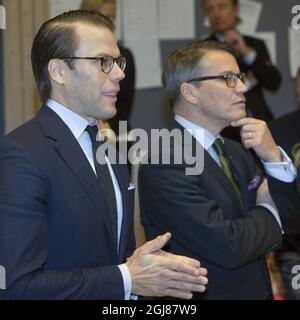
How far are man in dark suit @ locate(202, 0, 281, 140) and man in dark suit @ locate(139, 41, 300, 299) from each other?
1451 mm

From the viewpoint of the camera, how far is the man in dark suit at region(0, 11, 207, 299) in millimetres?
1534


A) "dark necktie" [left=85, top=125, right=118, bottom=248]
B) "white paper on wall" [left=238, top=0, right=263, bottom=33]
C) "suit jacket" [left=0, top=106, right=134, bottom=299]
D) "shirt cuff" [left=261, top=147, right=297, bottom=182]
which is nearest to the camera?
"suit jacket" [left=0, top=106, right=134, bottom=299]

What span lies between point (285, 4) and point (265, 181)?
2.39m

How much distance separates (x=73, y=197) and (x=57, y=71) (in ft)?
1.37

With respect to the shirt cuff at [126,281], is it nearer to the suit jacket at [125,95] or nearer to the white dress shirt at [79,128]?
the white dress shirt at [79,128]

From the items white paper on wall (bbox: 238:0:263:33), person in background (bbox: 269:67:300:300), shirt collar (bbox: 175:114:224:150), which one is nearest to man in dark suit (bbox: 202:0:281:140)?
white paper on wall (bbox: 238:0:263:33)

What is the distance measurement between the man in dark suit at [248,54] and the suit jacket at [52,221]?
2279 millimetres

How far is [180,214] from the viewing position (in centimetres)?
207

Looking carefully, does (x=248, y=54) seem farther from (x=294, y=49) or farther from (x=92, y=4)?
(x=92, y=4)

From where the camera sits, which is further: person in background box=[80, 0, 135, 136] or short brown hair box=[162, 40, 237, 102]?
person in background box=[80, 0, 135, 136]

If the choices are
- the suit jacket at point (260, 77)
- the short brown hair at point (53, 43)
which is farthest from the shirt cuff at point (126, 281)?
the suit jacket at point (260, 77)

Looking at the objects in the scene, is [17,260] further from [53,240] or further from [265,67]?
[265,67]

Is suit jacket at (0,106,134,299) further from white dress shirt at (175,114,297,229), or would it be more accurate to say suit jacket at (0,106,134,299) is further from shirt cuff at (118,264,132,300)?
white dress shirt at (175,114,297,229)

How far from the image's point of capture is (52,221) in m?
1.62
